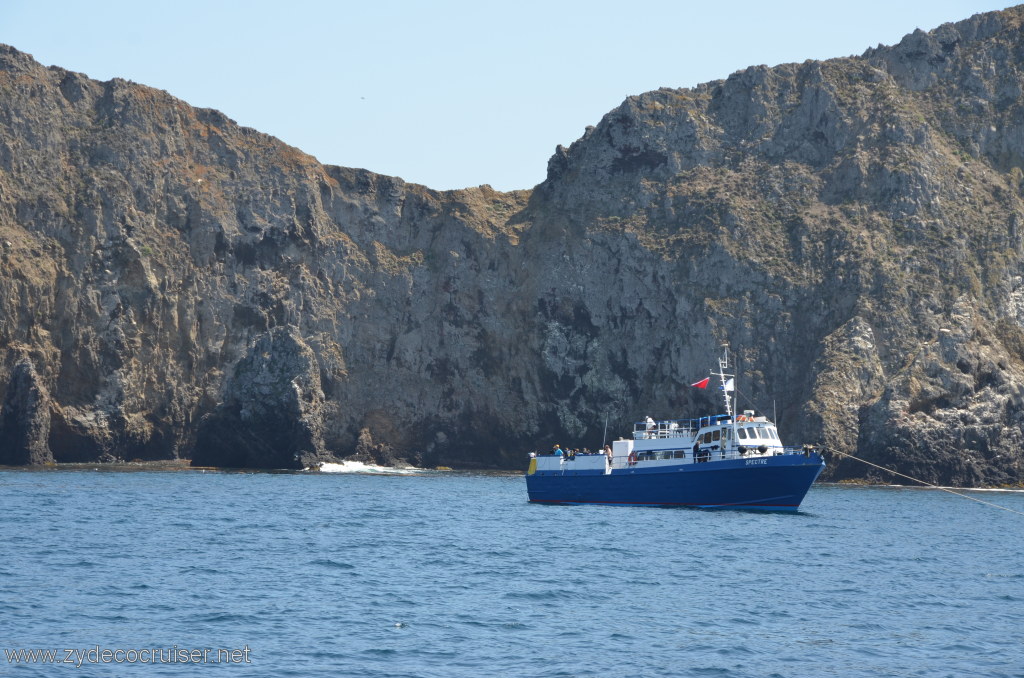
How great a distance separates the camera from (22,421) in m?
94.6

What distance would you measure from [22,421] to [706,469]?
61.0 m

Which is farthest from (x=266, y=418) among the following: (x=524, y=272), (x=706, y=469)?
(x=706, y=469)

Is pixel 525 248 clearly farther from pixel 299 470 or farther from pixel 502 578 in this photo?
pixel 502 578

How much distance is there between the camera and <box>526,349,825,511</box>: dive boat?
59656mm

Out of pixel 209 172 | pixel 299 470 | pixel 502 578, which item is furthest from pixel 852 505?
pixel 209 172

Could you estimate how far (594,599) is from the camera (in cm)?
3259

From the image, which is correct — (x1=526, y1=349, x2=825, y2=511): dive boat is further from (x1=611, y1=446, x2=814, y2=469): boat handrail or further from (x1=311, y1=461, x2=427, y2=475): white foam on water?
(x1=311, y1=461, x2=427, y2=475): white foam on water

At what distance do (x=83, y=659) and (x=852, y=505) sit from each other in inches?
2049

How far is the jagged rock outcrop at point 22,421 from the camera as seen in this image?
94500mm

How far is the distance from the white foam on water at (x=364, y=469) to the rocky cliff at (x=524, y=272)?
1.46 m

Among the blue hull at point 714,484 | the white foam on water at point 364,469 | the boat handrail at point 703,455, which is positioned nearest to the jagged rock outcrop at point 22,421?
the white foam on water at point 364,469

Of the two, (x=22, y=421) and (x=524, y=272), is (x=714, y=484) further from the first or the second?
(x=22, y=421)

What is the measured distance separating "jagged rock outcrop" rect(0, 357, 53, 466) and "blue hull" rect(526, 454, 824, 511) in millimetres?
51648

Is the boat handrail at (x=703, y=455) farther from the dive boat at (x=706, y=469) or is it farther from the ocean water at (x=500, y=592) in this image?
the ocean water at (x=500, y=592)
